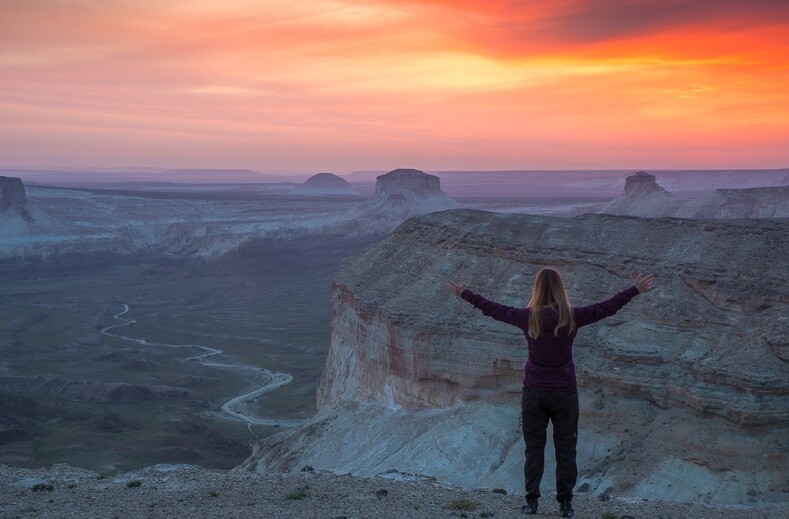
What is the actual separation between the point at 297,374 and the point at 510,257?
31.6 metres

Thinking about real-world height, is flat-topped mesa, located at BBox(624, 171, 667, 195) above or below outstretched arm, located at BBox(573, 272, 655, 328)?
above

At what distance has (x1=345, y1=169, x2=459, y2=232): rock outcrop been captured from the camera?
126 m

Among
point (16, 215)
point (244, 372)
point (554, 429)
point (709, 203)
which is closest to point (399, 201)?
point (16, 215)

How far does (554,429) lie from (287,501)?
138 inches

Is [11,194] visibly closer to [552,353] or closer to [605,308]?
[552,353]

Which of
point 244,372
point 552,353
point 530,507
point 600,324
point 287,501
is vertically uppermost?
point 552,353

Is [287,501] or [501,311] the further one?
[287,501]

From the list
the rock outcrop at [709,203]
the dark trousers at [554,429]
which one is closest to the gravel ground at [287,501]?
the dark trousers at [554,429]

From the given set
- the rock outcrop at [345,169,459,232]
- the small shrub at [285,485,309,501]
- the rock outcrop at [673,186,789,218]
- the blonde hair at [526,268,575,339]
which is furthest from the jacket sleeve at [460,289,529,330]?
the rock outcrop at [345,169,459,232]

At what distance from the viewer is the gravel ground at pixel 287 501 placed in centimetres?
980

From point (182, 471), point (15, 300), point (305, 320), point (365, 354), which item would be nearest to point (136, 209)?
point (15, 300)

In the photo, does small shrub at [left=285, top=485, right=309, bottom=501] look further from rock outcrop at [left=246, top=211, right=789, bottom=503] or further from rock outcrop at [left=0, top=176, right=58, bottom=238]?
rock outcrop at [left=0, top=176, right=58, bottom=238]

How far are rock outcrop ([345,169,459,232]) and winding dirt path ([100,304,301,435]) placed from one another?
5681cm

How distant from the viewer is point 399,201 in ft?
428
